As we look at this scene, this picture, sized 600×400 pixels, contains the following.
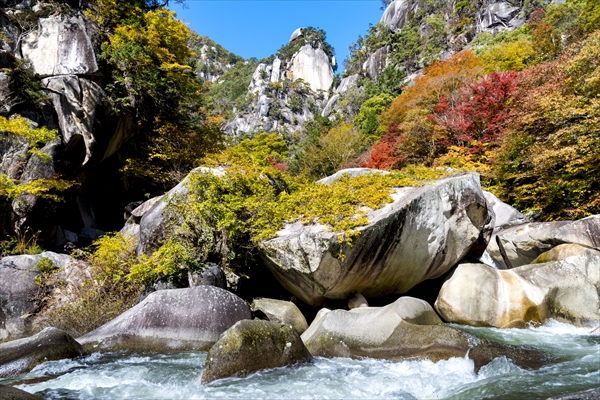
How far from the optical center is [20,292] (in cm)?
762

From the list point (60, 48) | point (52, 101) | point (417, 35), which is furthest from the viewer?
point (417, 35)

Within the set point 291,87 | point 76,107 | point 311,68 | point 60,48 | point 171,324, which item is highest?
point 311,68

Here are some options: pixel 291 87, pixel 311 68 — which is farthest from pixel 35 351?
pixel 311 68

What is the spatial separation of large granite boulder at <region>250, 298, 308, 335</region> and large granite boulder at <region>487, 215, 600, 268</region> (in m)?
6.31

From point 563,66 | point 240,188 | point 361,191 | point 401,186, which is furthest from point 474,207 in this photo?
point 563,66

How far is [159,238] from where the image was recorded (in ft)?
26.1

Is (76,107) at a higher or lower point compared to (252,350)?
higher

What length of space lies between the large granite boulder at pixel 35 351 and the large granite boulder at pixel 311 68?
75.0 m

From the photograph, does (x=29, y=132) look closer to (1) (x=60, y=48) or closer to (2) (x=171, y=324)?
(1) (x=60, y=48)

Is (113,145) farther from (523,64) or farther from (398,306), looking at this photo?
(523,64)

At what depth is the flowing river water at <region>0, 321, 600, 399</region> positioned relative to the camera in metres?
3.77

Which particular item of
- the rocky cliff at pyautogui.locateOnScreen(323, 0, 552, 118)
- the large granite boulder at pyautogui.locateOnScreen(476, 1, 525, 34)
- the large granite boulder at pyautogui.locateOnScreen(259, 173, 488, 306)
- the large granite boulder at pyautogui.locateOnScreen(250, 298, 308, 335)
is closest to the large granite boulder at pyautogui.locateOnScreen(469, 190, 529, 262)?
the large granite boulder at pyautogui.locateOnScreen(259, 173, 488, 306)

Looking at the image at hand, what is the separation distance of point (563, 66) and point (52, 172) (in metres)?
16.6

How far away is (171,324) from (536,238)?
29.3 ft
